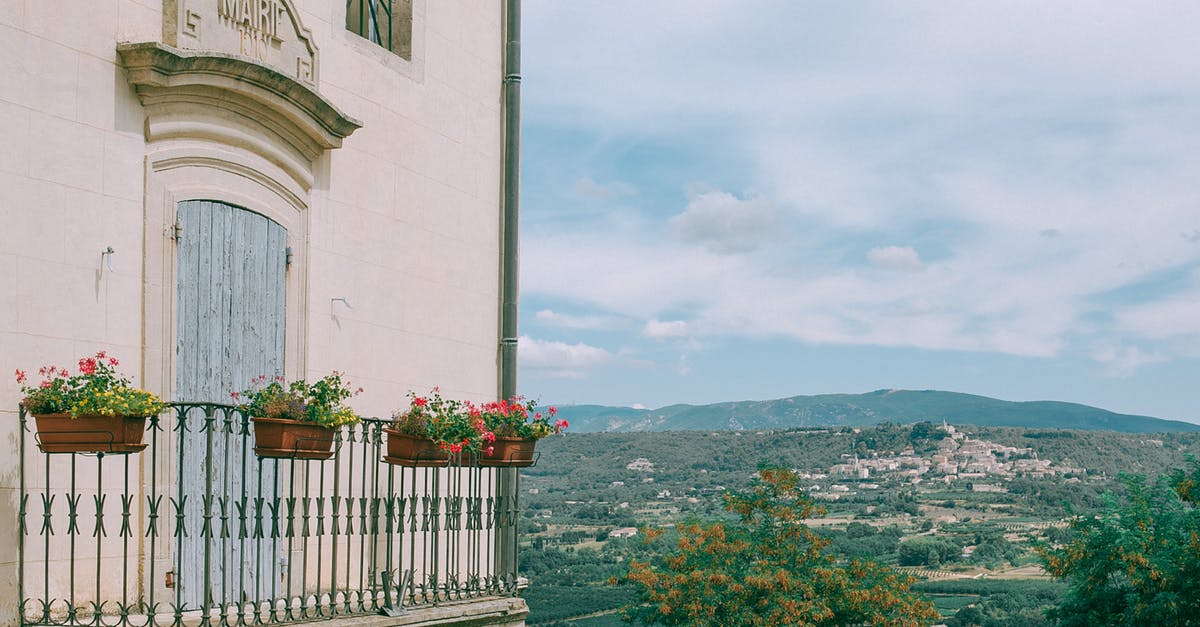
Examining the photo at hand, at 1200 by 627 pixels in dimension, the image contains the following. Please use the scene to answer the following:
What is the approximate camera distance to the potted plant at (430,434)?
367 inches

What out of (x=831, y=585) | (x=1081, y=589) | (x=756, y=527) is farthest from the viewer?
(x=756, y=527)

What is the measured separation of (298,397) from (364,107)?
3345 mm

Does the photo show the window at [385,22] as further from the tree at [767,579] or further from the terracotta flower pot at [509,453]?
the tree at [767,579]

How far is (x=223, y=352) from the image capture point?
909 centimetres

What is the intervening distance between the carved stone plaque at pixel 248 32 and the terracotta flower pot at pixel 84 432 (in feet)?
9.16

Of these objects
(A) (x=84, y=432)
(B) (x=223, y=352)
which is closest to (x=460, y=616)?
(B) (x=223, y=352)

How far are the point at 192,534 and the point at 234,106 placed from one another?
9.92ft

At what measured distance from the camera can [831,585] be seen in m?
29.8

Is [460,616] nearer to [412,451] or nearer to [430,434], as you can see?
[412,451]

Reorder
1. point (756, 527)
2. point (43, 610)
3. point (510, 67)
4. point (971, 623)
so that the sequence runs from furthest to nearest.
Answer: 1. point (971, 623)
2. point (756, 527)
3. point (510, 67)
4. point (43, 610)

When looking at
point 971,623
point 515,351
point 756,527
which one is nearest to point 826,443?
point 971,623

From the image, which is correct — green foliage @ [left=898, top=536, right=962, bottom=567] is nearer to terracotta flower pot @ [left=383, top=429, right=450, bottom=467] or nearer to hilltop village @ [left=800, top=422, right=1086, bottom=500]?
hilltop village @ [left=800, top=422, right=1086, bottom=500]

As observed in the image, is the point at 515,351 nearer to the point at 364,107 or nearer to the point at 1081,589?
the point at 364,107

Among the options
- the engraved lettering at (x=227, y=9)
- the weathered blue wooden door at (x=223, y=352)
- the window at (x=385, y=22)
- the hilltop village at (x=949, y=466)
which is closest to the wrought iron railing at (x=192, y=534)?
the weathered blue wooden door at (x=223, y=352)
